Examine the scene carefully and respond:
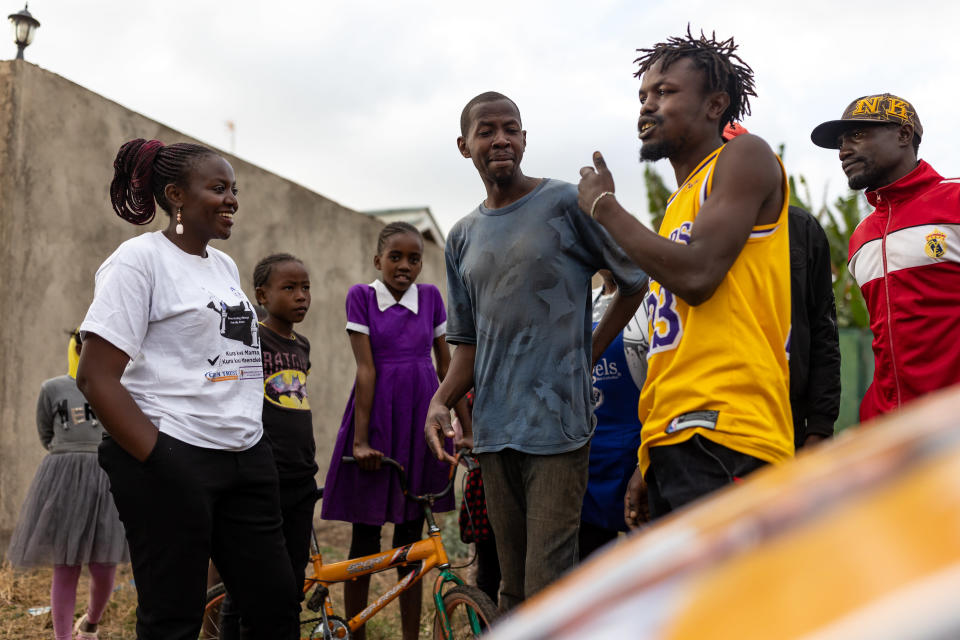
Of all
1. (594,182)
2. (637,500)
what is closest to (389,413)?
(637,500)

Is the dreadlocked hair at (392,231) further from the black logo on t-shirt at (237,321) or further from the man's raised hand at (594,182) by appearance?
the man's raised hand at (594,182)

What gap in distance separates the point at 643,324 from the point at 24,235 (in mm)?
4052

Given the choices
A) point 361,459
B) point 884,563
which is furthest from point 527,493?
point 884,563

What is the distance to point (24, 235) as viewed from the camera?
5.29m

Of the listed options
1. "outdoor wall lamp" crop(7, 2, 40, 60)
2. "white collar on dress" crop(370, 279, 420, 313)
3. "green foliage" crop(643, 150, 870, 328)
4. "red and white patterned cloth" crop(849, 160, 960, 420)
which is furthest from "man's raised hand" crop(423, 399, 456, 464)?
"green foliage" crop(643, 150, 870, 328)

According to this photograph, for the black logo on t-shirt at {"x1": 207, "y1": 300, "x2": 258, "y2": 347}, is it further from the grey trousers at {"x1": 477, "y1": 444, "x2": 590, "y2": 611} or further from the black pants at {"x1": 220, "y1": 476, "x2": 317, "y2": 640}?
the black pants at {"x1": 220, "y1": 476, "x2": 317, "y2": 640}

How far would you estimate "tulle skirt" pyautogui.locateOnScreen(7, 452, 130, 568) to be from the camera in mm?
4324

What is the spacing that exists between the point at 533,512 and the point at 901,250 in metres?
1.77

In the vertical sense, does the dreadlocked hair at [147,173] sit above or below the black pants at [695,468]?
above

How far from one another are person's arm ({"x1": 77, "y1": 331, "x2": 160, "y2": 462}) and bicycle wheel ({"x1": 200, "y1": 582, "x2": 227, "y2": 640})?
182 cm

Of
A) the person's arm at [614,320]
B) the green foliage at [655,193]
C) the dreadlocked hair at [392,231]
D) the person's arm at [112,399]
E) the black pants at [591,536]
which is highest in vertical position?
the green foliage at [655,193]

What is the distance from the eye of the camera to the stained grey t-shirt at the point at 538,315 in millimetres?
2674

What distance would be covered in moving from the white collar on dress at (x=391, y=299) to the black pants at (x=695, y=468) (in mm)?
2436

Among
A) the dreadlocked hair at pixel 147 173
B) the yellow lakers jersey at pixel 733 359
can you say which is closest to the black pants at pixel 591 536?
the yellow lakers jersey at pixel 733 359
